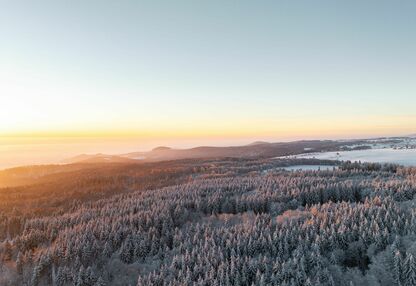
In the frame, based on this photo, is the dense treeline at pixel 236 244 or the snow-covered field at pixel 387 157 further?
the snow-covered field at pixel 387 157

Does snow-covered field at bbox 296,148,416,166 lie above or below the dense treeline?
above

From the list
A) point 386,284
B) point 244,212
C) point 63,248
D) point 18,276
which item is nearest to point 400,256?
point 386,284

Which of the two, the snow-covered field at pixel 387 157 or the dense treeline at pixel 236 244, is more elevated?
the snow-covered field at pixel 387 157

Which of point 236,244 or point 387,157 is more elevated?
point 387,157

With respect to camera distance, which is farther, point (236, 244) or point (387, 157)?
point (387, 157)

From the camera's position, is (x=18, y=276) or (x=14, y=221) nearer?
(x=18, y=276)

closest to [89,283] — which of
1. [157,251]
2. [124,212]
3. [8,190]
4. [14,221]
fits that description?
[157,251]

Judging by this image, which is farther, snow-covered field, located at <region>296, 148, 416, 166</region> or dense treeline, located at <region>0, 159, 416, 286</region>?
snow-covered field, located at <region>296, 148, 416, 166</region>

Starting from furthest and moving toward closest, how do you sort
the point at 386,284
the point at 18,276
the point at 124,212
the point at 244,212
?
the point at 124,212 < the point at 244,212 < the point at 18,276 < the point at 386,284

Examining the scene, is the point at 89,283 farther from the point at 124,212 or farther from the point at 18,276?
the point at 124,212

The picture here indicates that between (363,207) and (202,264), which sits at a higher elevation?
(363,207)

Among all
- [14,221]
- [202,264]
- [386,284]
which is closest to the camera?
[386,284]
